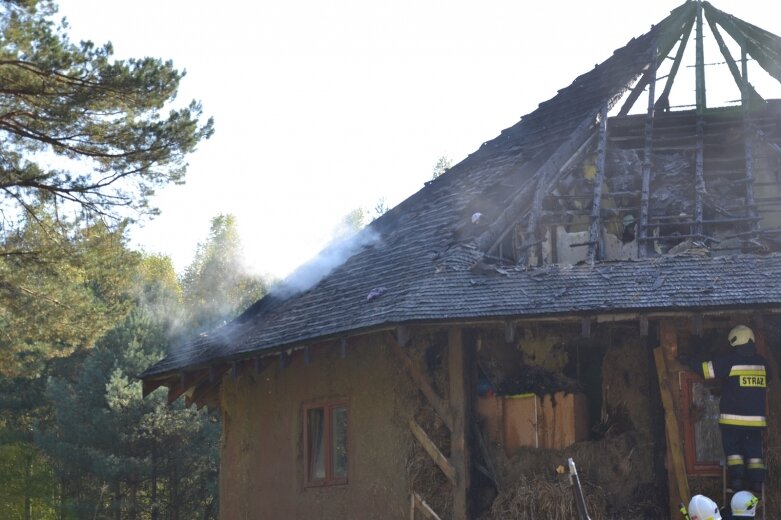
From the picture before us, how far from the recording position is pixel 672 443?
501 inches

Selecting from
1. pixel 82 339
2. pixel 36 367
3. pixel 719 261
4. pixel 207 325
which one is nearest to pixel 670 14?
pixel 719 261

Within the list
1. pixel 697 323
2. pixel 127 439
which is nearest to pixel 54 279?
pixel 697 323

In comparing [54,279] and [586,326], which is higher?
[54,279]

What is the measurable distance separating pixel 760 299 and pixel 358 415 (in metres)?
5.34

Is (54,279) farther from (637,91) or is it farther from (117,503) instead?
(117,503)

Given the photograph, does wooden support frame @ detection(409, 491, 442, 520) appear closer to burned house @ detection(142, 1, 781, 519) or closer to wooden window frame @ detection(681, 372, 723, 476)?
burned house @ detection(142, 1, 781, 519)

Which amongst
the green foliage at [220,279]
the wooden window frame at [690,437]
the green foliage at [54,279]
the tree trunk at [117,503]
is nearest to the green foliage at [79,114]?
the green foliage at [54,279]

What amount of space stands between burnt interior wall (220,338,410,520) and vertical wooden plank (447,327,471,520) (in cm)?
77

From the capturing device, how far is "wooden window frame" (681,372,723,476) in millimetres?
12914

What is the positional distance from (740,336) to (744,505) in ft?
6.17

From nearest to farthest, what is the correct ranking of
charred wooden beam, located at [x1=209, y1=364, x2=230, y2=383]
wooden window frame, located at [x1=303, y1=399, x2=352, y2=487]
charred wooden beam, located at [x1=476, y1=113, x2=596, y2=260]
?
1. wooden window frame, located at [x1=303, y1=399, x2=352, y2=487]
2. charred wooden beam, located at [x1=476, y1=113, x2=596, y2=260]
3. charred wooden beam, located at [x1=209, y1=364, x2=230, y2=383]

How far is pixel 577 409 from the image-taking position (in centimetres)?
1360

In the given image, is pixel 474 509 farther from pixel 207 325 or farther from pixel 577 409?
pixel 207 325

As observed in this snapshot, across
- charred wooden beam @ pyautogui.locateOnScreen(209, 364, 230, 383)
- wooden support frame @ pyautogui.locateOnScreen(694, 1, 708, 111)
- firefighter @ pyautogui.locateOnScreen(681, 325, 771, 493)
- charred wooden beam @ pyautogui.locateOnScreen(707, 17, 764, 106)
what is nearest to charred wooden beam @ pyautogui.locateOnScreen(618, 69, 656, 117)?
wooden support frame @ pyautogui.locateOnScreen(694, 1, 708, 111)
